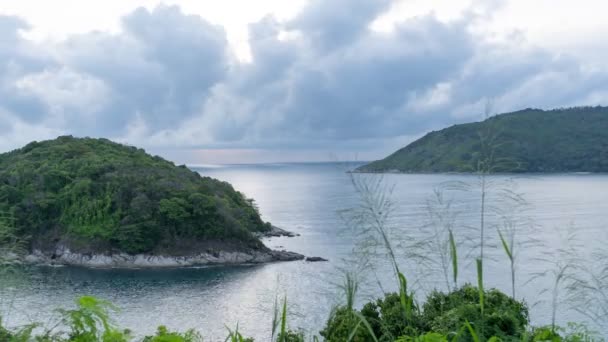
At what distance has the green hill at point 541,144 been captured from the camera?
445 ft

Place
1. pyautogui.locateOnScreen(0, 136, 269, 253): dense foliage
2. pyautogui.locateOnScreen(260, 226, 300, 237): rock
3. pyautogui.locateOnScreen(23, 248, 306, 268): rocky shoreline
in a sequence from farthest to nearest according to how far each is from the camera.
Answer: pyautogui.locateOnScreen(260, 226, 300, 237): rock < pyautogui.locateOnScreen(0, 136, 269, 253): dense foliage < pyautogui.locateOnScreen(23, 248, 306, 268): rocky shoreline

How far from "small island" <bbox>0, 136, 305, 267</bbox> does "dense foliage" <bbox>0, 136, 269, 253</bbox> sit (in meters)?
0.09

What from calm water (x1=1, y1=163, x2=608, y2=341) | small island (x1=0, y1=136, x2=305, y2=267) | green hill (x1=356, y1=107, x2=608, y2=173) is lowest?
calm water (x1=1, y1=163, x2=608, y2=341)

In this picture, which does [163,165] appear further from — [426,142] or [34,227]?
[426,142]

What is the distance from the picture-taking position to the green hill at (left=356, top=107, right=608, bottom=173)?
136 metres

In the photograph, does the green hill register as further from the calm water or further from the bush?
the bush

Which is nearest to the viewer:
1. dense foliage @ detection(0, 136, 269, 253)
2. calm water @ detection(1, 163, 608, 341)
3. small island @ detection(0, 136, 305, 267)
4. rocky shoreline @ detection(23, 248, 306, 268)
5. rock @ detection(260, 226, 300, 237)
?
calm water @ detection(1, 163, 608, 341)

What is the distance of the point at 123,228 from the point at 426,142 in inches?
5063

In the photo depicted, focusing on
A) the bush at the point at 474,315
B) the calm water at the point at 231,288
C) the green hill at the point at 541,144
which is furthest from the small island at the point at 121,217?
the green hill at the point at 541,144

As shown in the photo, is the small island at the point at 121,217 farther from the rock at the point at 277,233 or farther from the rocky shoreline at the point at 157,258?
the rock at the point at 277,233

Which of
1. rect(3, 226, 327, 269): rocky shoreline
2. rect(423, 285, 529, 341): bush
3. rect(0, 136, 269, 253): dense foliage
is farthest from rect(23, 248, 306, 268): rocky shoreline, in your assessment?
rect(423, 285, 529, 341): bush

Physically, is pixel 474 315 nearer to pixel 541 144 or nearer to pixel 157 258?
pixel 157 258

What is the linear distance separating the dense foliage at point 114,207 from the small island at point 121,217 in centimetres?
9

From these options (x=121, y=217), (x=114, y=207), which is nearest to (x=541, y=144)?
(x=114, y=207)
